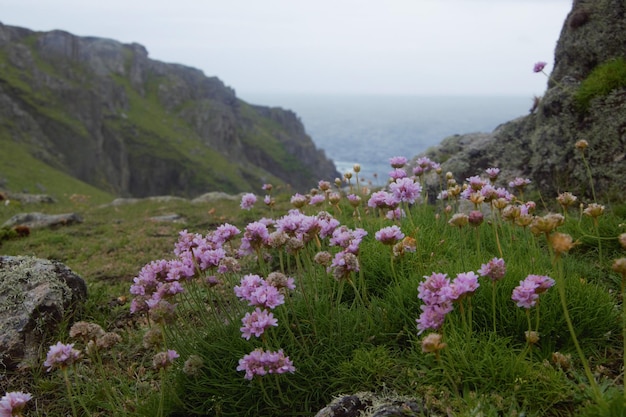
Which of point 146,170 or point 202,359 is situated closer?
point 202,359

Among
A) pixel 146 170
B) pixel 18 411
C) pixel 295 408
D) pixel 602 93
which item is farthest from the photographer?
pixel 146 170

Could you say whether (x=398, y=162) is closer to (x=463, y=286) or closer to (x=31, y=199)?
(x=463, y=286)

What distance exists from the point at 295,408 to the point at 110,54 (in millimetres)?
168836

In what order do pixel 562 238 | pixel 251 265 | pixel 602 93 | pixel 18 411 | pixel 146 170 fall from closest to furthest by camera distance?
pixel 562 238 < pixel 18 411 < pixel 251 265 < pixel 602 93 < pixel 146 170

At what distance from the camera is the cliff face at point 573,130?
304 inches

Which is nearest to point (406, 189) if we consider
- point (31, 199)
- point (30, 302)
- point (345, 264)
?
point (345, 264)

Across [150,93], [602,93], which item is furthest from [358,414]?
[150,93]

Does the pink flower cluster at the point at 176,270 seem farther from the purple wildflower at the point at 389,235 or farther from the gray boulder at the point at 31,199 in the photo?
the gray boulder at the point at 31,199

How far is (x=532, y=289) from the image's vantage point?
3.04m

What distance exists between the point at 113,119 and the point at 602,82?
413 ft

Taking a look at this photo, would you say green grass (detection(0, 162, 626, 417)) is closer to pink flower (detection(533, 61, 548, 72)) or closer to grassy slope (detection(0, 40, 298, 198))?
pink flower (detection(533, 61, 548, 72))

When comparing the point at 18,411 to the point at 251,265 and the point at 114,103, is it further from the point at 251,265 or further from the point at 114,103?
the point at 114,103

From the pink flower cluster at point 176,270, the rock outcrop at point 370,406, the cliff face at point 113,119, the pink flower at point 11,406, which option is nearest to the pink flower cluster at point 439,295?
the rock outcrop at point 370,406

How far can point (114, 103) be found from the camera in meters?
124
